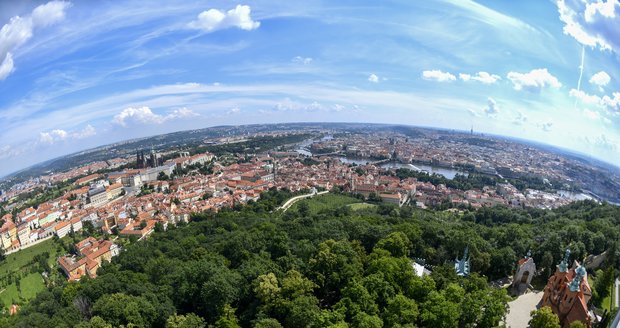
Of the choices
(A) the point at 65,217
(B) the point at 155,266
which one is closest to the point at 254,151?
(A) the point at 65,217

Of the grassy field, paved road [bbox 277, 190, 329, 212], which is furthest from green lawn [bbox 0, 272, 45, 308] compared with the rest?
the grassy field

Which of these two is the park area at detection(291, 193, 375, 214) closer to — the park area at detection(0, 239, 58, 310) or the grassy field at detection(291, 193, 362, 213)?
the grassy field at detection(291, 193, 362, 213)

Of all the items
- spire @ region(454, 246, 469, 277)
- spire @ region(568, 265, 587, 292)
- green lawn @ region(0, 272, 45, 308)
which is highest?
spire @ region(568, 265, 587, 292)

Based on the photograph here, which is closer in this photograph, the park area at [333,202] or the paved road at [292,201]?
the park area at [333,202]

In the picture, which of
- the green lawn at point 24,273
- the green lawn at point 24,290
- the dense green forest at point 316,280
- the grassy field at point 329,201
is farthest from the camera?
the grassy field at point 329,201

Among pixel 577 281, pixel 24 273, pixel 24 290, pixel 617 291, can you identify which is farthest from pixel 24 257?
pixel 617 291

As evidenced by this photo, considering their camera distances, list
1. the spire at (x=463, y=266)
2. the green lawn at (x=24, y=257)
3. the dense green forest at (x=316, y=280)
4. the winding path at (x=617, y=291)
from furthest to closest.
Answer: the green lawn at (x=24, y=257)
the spire at (x=463, y=266)
the winding path at (x=617, y=291)
the dense green forest at (x=316, y=280)

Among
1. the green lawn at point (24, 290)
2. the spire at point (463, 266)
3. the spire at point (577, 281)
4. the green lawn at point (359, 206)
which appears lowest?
the green lawn at point (24, 290)

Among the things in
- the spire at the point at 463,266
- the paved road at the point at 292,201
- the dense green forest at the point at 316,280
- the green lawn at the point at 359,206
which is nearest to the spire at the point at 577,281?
the dense green forest at the point at 316,280

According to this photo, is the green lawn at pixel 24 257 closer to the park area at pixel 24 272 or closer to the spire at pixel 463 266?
the park area at pixel 24 272

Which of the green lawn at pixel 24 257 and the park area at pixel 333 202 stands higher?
the park area at pixel 333 202
